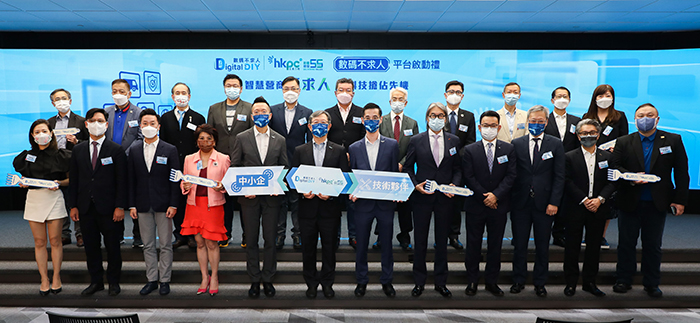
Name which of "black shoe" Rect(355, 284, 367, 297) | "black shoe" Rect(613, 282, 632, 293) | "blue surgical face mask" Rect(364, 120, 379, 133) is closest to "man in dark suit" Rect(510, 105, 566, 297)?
"black shoe" Rect(613, 282, 632, 293)

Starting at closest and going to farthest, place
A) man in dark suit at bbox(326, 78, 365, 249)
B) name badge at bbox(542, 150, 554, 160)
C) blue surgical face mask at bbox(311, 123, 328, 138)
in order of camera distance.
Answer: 1. blue surgical face mask at bbox(311, 123, 328, 138)
2. name badge at bbox(542, 150, 554, 160)
3. man in dark suit at bbox(326, 78, 365, 249)

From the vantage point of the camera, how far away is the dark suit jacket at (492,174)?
11.7 feet

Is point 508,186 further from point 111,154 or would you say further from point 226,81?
point 111,154

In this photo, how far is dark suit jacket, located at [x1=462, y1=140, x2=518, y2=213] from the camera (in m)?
3.57

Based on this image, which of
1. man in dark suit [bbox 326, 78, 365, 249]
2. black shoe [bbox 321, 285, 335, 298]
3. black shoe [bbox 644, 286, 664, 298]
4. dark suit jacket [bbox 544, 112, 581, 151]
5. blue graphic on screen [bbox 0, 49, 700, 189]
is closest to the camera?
black shoe [bbox 321, 285, 335, 298]

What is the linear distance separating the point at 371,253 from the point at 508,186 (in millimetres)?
1635

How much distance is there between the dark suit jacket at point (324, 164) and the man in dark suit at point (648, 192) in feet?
8.61

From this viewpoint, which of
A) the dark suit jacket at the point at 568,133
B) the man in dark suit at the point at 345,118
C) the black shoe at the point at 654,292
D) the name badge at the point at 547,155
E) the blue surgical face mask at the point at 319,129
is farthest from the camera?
the dark suit jacket at the point at 568,133

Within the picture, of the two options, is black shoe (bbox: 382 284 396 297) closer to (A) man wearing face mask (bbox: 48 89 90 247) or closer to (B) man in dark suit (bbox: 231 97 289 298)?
(B) man in dark suit (bbox: 231 97 289 298)

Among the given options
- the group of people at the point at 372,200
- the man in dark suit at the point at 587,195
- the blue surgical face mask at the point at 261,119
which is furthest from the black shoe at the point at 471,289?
the blue surgical face mask at the point at 261,119

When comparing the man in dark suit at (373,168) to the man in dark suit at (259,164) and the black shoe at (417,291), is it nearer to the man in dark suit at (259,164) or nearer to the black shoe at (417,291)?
the black shoe at (417,291)

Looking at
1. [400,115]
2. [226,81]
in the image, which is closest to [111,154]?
[226,81]

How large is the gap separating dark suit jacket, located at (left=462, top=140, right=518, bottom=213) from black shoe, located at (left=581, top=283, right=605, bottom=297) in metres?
1.19

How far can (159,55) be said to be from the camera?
643cm
